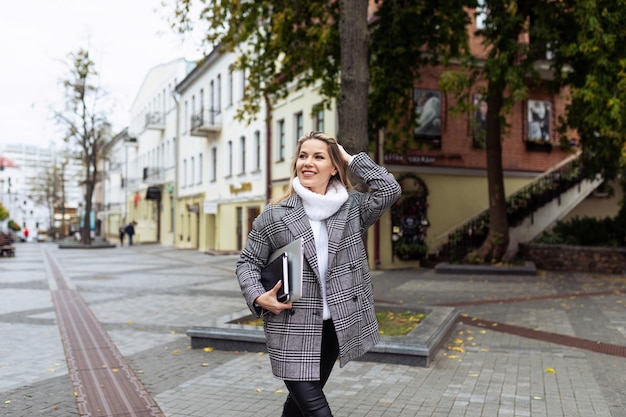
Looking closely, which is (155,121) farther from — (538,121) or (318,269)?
(318,269)

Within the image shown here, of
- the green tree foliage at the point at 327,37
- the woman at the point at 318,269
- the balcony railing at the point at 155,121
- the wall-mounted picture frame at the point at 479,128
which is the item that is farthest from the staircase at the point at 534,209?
the balcony railing at the point at 155,121

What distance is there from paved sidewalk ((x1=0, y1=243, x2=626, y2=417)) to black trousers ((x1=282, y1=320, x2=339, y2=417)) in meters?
1.68

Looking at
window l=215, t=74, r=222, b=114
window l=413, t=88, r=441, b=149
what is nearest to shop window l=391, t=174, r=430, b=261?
window l=413, t=88, r=441, b=149

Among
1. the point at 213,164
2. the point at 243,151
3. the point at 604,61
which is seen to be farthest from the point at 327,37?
the point at 213,164

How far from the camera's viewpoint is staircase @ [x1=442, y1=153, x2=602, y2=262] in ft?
62.6

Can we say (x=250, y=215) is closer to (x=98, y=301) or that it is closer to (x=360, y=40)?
(x=98, y=301)

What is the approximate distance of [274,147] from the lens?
24.8m

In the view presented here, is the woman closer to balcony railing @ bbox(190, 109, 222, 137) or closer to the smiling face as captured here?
the smiling face

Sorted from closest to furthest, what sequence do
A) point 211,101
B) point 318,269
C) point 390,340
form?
point 318,269 < point 390,340 < point 211,101

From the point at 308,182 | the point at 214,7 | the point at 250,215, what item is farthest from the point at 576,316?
the point at 250,215

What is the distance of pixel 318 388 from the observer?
2.95m

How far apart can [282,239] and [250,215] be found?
2405 centimetres

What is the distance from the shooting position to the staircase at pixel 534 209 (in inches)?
752

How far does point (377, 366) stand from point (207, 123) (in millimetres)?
27720
